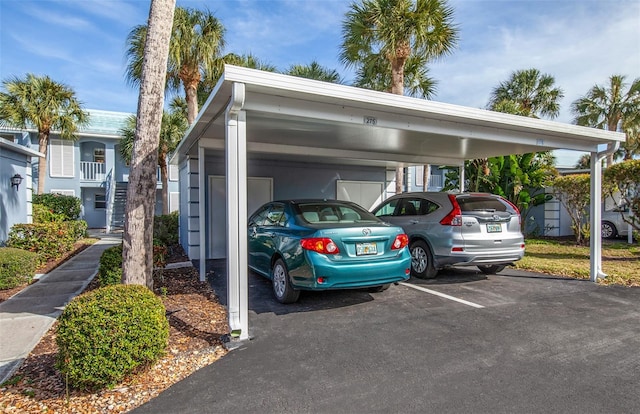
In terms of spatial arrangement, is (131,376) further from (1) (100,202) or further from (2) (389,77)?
(1) (100,202)

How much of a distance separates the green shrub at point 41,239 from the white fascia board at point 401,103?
7819mm

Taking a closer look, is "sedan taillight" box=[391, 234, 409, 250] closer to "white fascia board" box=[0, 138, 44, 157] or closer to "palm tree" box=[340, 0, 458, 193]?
"palm tree" box=[340, 0, 458, 193]

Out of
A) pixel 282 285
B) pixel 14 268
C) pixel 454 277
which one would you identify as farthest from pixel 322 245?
pixel 14 268

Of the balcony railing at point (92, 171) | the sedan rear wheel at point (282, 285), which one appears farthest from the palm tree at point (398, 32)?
the balcony railing at point (92, 171)

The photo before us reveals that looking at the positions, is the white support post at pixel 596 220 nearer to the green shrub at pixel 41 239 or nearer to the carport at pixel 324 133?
the carport at pixel 324 133

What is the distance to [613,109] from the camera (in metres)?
18.4

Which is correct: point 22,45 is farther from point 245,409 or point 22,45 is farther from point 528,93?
point 528,93

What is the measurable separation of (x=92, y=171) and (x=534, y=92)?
2385 cm

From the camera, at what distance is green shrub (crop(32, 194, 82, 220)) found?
15520 mm

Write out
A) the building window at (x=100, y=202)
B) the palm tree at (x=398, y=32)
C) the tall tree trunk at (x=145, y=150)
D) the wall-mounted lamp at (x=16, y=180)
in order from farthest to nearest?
the building window at (x=100, y=202) < the palm tree at (x=398, y=32) < the wall-mounted lamp at (x=16, y=180) < the tall tree trunk at (x=145, y=150)

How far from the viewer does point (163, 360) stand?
11.3ft

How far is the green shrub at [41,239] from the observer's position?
8.37 metres

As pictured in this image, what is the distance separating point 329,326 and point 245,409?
1799 millimetres

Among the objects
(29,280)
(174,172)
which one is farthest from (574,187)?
(174,172)
